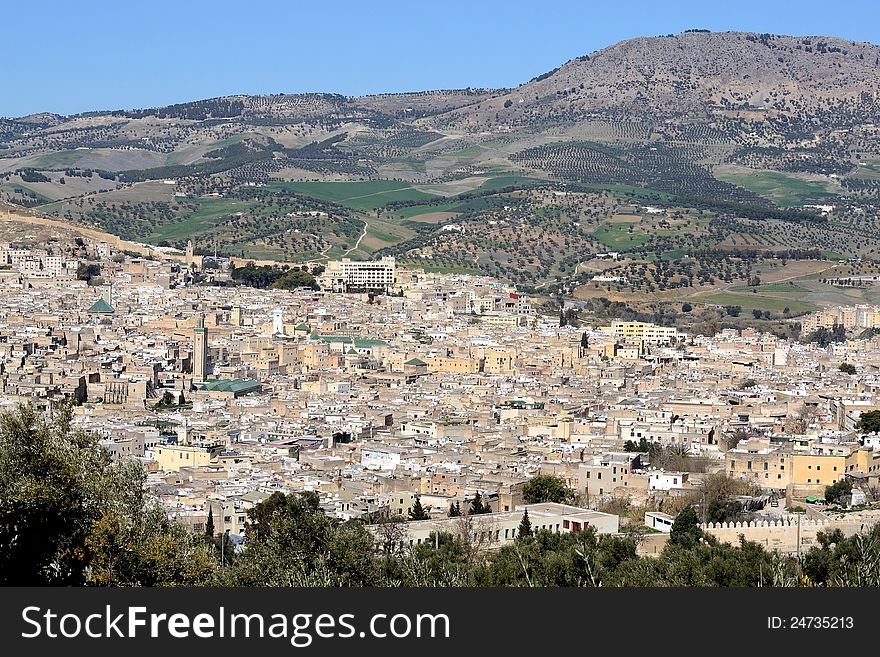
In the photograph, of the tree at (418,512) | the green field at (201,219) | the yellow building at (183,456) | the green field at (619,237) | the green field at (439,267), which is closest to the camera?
the tree at (418,512)

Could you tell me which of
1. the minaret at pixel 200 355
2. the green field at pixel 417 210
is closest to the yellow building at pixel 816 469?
the minaret at pixel 200 355

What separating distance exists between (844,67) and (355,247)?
4069 inches

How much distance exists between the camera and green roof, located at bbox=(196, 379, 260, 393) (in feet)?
149

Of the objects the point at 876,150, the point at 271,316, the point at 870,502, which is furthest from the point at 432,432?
the point at 876,150

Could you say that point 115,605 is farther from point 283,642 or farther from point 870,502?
point 870,502

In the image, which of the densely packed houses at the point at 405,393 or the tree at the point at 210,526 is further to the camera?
the densely packed houses at the point at 405,393

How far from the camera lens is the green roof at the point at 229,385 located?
4538 centimetres

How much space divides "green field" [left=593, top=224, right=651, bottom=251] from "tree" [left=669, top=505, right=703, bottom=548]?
6737 cm

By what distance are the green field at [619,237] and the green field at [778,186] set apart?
2323 centimetres

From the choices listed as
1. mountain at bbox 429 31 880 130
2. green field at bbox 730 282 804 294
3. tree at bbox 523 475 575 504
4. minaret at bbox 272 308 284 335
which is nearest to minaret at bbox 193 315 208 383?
minaret at bbox 272 308 284 335

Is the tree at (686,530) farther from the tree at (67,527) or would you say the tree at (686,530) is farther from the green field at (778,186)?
the green field at (778,186)

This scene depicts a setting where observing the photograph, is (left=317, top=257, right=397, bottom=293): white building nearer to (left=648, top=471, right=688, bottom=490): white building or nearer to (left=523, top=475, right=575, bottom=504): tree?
(left=648, top=471, right=688, bottom=490): white building

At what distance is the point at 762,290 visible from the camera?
76.9 meters

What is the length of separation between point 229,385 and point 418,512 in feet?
70.0
